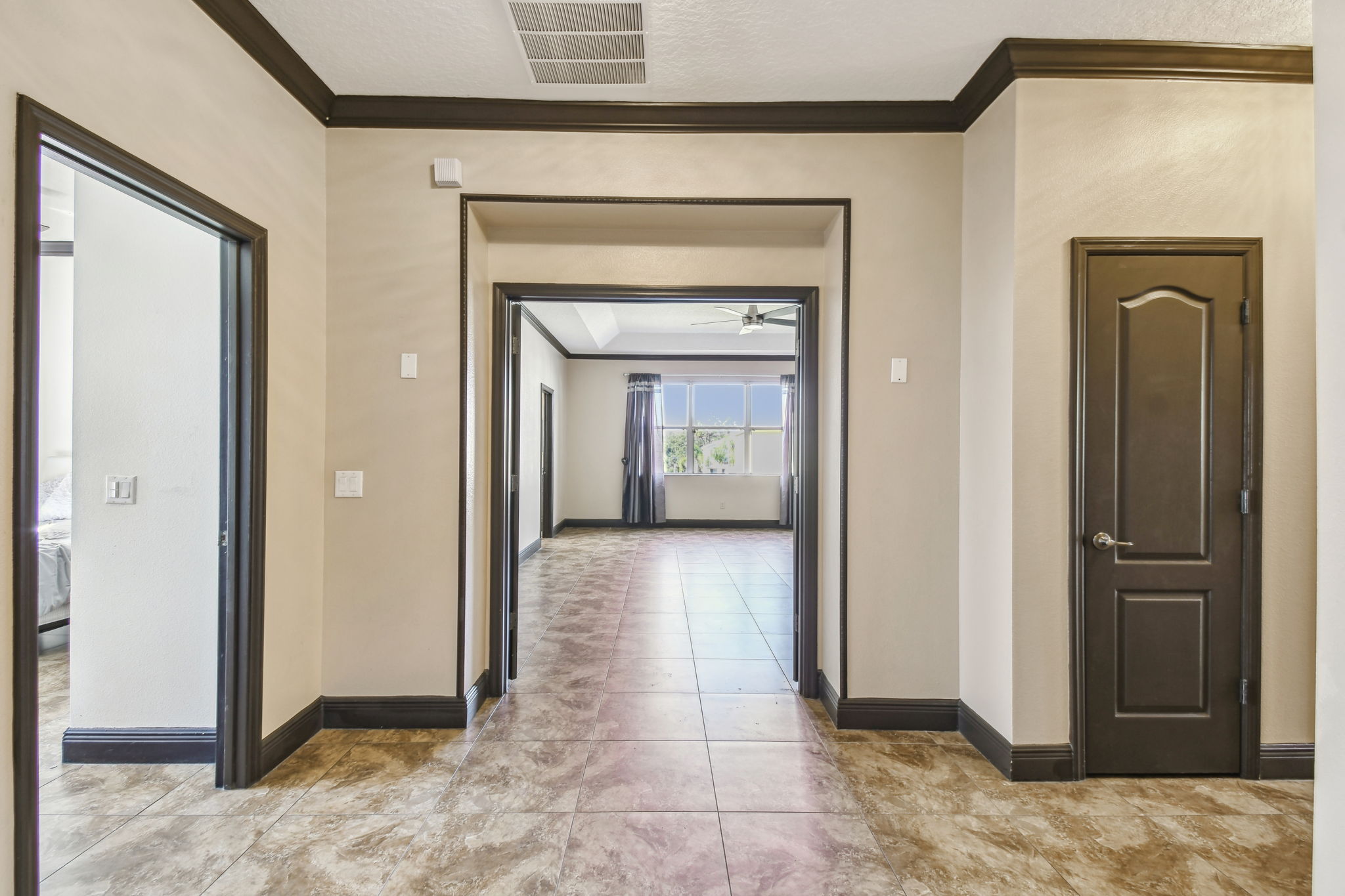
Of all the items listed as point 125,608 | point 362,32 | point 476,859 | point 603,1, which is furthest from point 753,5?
point 125,608

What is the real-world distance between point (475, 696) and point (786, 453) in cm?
706

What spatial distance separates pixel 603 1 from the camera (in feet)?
7.00

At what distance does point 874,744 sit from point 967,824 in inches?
23.2

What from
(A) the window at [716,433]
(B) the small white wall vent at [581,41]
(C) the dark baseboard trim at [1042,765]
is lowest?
(C) the dark baseboard trim at [1042,765]

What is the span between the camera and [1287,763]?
237 cm

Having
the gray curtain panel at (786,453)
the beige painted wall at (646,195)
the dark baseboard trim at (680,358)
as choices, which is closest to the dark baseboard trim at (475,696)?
the beige painted wall at (646,195)

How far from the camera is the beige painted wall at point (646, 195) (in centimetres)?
275

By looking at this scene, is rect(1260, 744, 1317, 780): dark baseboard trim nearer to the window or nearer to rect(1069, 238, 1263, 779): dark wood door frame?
rect(1069, 238, 1263, 779): dark wood door frame

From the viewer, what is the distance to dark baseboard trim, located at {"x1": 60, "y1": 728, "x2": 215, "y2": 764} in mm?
2408

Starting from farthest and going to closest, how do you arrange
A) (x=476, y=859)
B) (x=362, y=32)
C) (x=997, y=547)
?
(x=997, y=547)
(x=362, y=32)
(x=476, y=859)

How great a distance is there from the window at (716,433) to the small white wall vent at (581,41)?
23.5 feet

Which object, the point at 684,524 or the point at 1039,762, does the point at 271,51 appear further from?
the point at 684,524

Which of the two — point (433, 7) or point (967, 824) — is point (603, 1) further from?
point (967, 824)

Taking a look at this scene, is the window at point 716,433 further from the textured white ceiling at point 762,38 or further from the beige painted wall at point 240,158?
the beige painted wall at point 240,158
